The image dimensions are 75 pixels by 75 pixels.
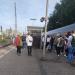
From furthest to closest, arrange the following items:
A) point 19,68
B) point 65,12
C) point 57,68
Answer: point 65,12 → point 57,68 → point 19,68

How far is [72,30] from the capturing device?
2506 cm

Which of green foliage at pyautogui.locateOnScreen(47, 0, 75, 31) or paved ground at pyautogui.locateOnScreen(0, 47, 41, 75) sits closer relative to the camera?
paved ground at pyautogui.locateOnScreen(0, 47, 41, 75)

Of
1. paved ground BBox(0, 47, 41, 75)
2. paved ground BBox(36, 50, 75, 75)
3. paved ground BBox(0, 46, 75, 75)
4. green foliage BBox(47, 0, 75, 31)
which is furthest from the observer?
green foliage BBox(47, 0, 75, 31)

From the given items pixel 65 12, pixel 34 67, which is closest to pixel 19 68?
pixel 34 67

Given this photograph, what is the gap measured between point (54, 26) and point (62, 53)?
210 ft

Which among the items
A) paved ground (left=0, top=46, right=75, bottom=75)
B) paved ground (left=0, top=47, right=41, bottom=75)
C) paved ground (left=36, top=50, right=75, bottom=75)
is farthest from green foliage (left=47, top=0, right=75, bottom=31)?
paved ground (left=0, top=47, right=41, bottom=75)

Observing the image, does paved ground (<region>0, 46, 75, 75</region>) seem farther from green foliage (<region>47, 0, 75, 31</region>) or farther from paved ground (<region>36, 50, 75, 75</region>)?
green foliage (<region>47, 0, 75, 31</region>)

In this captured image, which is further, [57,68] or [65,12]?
[65,12]

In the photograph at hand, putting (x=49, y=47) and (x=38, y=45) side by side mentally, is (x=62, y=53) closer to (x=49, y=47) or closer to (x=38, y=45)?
(x=49, y=47)

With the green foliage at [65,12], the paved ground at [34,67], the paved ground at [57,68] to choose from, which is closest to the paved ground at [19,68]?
the paved ground at [34,67]

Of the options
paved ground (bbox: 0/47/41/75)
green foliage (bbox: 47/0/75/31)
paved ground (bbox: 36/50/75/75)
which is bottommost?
paved ground (bbox: 36/50/75/75)

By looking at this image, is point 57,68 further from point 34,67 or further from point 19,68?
point 19,68

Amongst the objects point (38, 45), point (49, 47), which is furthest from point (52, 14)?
point (49, 47)

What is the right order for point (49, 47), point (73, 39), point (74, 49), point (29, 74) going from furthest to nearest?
1. point (49, 47)
2. point (73, 39)
3. point (74, 49)
4. point (29, 74)
